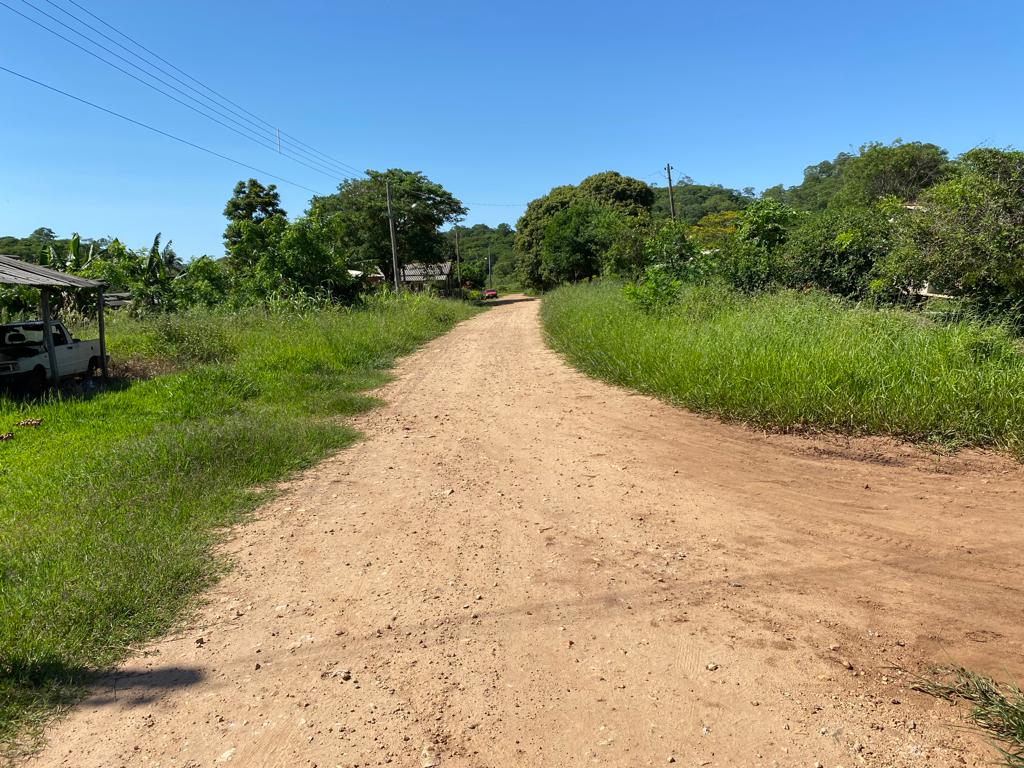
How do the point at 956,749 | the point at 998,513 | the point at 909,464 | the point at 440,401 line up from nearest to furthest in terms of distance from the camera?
the point at 956,749
the point at 998,513
the point at 909,464
the point at 440,401

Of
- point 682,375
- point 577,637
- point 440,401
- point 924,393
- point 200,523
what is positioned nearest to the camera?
point 577,637

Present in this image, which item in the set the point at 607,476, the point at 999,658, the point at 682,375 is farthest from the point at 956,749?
the point at 682,375

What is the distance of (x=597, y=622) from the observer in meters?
3.30

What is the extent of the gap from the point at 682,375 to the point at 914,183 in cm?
4670

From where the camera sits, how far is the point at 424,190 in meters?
42.8

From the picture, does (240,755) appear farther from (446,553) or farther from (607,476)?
(607,476)

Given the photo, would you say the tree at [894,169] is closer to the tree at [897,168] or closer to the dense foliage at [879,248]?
the tree at [897,168]

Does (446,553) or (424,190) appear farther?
(424,190)

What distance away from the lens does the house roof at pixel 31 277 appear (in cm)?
956

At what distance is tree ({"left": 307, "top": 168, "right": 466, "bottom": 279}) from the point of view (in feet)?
134

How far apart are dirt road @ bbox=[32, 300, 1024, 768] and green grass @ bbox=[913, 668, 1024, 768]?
0.28 ft

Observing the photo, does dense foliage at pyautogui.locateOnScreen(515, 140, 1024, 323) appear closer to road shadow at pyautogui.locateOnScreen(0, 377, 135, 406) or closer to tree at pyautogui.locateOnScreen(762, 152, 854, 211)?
road shadow at pyautogui.locateOnScreen(0, 377, 135, 406)

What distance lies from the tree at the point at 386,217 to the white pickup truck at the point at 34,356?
28718 mm

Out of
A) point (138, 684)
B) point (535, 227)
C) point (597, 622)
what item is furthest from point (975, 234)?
point (535, 227)
